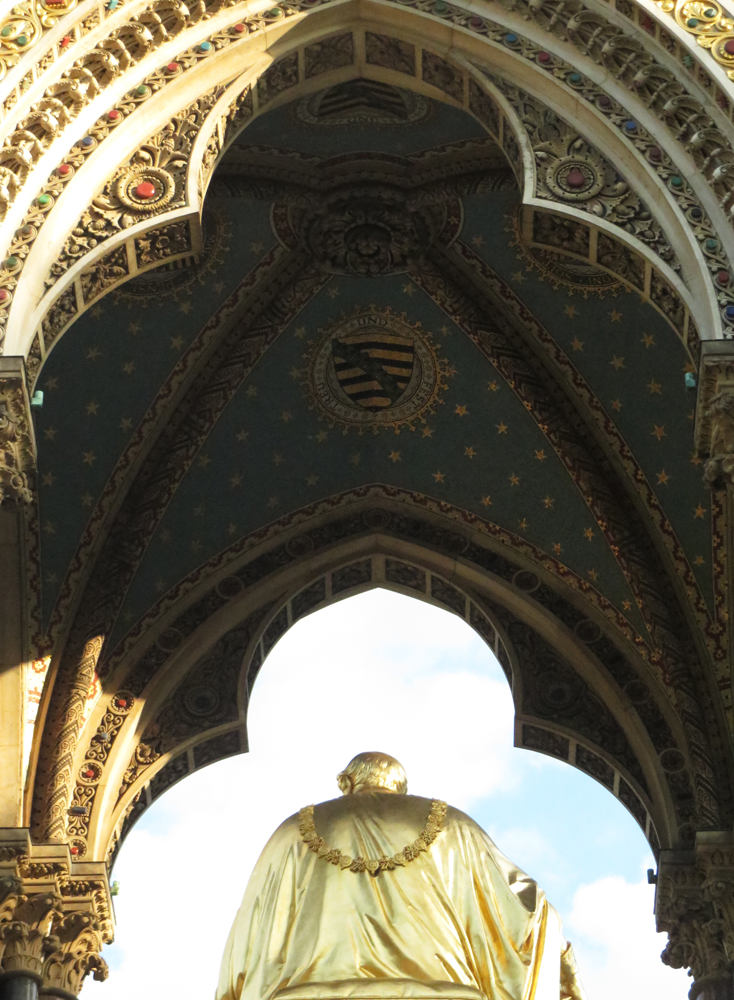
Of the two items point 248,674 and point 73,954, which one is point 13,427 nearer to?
point 73,954

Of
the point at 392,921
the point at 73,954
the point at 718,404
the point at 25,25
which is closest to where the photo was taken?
the point at 392,921

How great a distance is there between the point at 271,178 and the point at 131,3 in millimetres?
3106

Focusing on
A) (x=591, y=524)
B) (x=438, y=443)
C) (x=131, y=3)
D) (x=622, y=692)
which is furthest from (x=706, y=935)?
(x=131, y=3)

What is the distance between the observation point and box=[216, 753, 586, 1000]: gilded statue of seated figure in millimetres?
9227

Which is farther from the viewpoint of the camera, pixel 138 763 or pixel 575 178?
pixel 138 763

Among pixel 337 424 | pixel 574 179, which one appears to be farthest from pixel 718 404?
pixel 337 424

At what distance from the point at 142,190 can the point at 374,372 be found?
14.5 ft

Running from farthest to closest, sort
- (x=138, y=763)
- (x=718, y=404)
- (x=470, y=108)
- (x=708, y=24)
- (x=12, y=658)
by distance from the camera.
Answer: (x=138, y=763)
(x=12, y=658)
(x=470, y=108)
(x=708, y=24)
(x=718, y=404)

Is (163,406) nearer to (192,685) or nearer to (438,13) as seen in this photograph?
(192,685)

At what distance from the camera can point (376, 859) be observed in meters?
9.72

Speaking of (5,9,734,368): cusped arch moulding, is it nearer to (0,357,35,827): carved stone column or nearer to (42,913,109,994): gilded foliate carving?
(0,357,35,827): carved stone column

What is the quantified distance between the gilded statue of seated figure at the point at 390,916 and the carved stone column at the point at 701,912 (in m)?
3.51

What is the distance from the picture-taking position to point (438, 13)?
11.5m

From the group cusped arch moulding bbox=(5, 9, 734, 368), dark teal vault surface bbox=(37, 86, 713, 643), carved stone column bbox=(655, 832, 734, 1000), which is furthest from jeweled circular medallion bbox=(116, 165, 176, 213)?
carved stone column bbox=(655, 832, 734, 1000)
